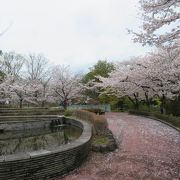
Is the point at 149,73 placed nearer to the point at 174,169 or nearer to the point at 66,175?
the point at 174,169

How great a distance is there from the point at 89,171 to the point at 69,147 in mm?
837

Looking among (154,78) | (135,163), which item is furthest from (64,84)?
(135,163)

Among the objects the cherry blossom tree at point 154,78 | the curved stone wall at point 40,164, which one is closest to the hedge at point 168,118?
the cherry blossom tree at point 154,78

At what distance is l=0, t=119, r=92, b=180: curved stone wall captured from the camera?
17.3 ft

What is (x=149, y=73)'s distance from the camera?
747 inches

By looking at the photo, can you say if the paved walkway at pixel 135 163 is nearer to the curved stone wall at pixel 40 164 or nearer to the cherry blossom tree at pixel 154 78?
the curved stone wall at pixel 40 164

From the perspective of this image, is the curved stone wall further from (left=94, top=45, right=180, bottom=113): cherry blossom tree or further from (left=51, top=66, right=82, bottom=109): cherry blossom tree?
(left=51, top=66, right=82, bottom=109): cherry blossom tree

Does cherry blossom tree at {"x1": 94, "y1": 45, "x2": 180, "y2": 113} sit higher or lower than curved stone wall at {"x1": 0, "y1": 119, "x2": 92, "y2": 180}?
higher

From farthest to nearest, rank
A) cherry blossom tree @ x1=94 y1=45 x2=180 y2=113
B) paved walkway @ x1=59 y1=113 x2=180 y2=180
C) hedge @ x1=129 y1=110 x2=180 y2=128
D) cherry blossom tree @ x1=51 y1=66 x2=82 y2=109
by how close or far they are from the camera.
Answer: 1. cherry blossom tree @ x1=51 y1=66 x2=82 y2=109
2. cherry blossom tree @ x1=94 y1=45 x2=180 y2=113
3. hedge @ x1=129 y1=110 x2=180 y2=128
4. paved walkway @ x1=59 y1=113 x2=180 y2=180

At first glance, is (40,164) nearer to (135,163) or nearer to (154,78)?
(135,163)

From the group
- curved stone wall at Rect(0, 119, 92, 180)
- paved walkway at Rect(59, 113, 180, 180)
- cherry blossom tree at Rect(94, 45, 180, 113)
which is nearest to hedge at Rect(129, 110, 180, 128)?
cherry blossom tree at Rect(94, 45, 180, 113)

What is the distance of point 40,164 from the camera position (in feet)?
18.7

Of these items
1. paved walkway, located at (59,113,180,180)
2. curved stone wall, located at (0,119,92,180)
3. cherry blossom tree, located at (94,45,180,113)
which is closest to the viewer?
curved stone wall, located at (0,119,92,180)

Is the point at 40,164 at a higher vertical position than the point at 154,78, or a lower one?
lower
